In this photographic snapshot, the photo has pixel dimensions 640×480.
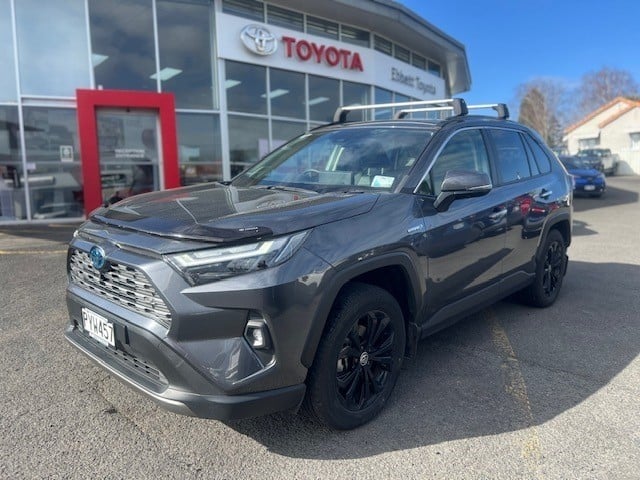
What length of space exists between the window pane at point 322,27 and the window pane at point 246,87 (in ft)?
6.93

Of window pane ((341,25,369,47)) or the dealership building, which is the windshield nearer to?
the dealership building

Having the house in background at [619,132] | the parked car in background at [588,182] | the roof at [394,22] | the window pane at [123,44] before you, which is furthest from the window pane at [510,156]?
the house in background at [619,132]

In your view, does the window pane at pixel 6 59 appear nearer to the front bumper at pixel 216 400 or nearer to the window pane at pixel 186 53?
the window pane at pixel 186 53

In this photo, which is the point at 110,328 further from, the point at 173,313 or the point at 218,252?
the point at 218,252

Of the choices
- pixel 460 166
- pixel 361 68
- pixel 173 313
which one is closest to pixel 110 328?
pixel 173 313

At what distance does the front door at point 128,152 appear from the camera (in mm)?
11000

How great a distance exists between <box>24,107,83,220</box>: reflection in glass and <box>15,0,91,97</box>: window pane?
0.51 m

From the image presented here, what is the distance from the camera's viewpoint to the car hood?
7.61 feet

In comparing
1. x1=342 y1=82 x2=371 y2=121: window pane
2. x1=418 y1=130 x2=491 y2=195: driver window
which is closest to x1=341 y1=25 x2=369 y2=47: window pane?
x1=342 y1=82 x2=371 y2=121: window pane

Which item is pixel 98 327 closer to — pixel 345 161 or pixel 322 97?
pixel 345 161

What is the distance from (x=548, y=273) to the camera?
4.92 meters

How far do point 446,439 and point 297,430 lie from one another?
0.81 m

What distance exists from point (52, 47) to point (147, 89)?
6.58 ft

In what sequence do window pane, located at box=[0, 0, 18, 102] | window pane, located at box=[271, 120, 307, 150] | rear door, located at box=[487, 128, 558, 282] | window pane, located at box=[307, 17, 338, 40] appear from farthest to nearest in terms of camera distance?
window pane, located at box=[307, 17, 338, 40] → window pane, located at box=[271, 120, 307, 150] → window pane, located at box=[0, 0, 18, 102] → rear door, located at box=[487, 128, 558, 282]
